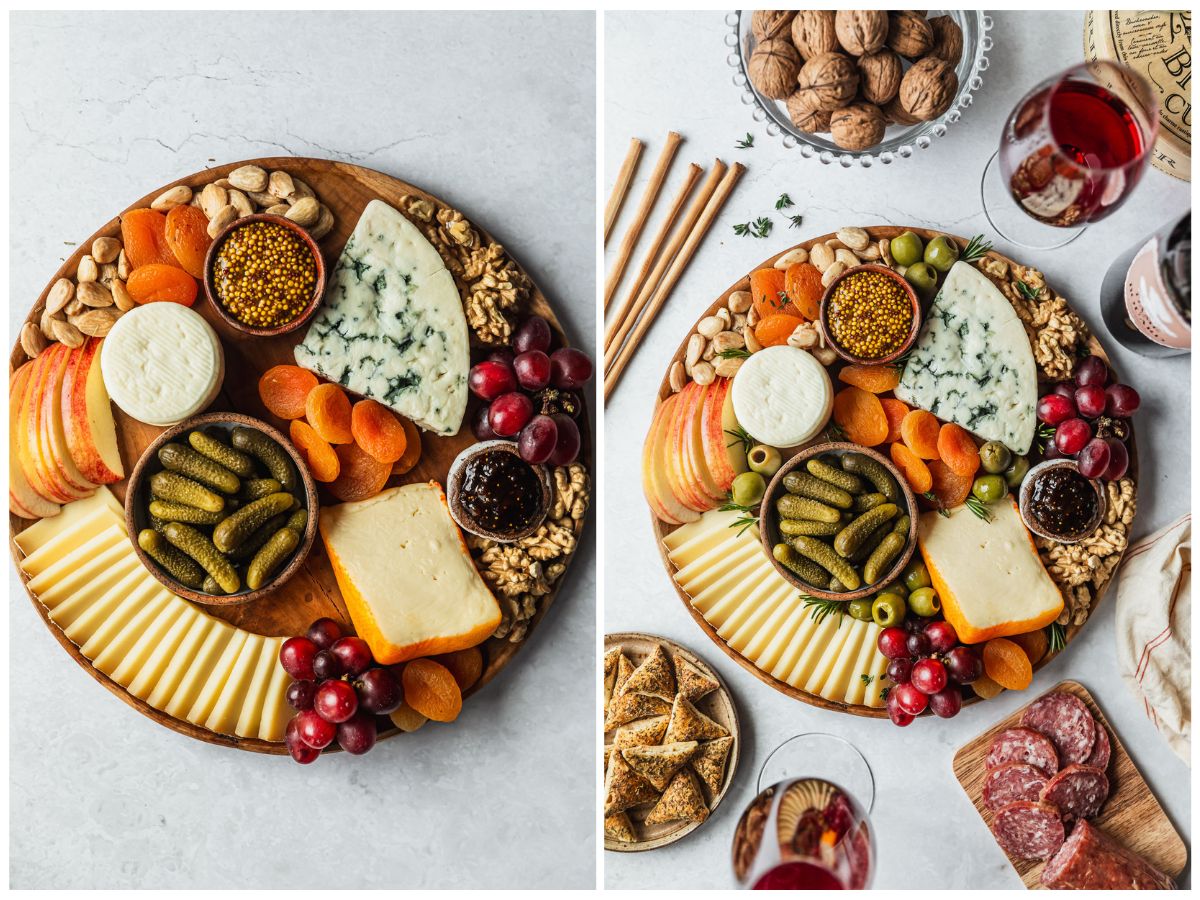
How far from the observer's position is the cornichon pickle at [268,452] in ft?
6.63

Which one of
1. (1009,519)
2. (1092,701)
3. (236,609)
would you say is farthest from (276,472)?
(1092,701)

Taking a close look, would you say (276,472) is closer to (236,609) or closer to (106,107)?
(236,609)

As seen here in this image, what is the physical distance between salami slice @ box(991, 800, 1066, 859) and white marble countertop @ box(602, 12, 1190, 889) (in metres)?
0.05

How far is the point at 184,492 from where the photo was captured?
1985 mm

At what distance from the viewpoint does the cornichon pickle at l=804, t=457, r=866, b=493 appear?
2049 millimetres

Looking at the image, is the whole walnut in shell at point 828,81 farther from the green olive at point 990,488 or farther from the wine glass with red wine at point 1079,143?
the green olive at point 990,488

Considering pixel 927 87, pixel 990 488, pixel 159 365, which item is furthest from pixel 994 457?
pixel 159 365

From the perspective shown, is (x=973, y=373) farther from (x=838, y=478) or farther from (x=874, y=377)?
(x=838, y=478)

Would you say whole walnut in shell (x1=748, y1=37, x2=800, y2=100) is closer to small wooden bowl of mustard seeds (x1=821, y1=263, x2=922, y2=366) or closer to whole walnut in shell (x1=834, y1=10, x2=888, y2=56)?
whole walnut in shell (x1=834, y1=10, x2=888, y2=56)

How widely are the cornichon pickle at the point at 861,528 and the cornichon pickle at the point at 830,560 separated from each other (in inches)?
0.9

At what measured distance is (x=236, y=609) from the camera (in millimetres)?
2141

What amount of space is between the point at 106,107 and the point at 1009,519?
2493mm

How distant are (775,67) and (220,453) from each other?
5.13 feet

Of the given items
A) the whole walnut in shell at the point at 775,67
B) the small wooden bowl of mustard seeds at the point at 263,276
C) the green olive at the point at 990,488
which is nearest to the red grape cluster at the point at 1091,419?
the green olive at the point at 990,488
